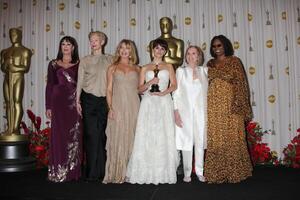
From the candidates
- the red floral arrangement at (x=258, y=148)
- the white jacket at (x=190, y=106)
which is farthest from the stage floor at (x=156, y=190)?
the red floral arrangement at (x=258, y=148)

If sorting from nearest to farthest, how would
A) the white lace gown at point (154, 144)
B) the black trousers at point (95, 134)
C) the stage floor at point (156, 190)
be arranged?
the stage floor at point (156, 190) < the white lace gown at point (154, 144) < the black trousers at point (95, 134)

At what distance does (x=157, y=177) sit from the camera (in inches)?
117

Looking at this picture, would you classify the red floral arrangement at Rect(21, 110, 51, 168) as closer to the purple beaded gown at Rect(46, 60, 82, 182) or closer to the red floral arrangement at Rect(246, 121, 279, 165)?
the purple beaded gown at Rect(46, 60, 82, 182)

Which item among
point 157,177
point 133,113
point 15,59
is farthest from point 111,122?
point 15,59

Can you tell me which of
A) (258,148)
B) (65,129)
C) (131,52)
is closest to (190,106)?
(131,52)

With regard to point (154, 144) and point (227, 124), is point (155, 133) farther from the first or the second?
point (227, 124)

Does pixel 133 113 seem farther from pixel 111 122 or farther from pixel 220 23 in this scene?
pixel 220 23

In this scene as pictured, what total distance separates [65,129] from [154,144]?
1.10 meters

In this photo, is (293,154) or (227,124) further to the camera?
(293,154)

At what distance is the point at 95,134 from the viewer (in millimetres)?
3209

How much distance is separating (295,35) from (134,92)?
287cm

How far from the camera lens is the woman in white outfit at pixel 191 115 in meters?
3.11

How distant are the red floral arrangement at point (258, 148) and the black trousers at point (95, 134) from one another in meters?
2.22

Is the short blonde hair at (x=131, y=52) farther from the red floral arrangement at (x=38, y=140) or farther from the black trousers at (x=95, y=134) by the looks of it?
the red floral arrangement at (x=38, y=140)
